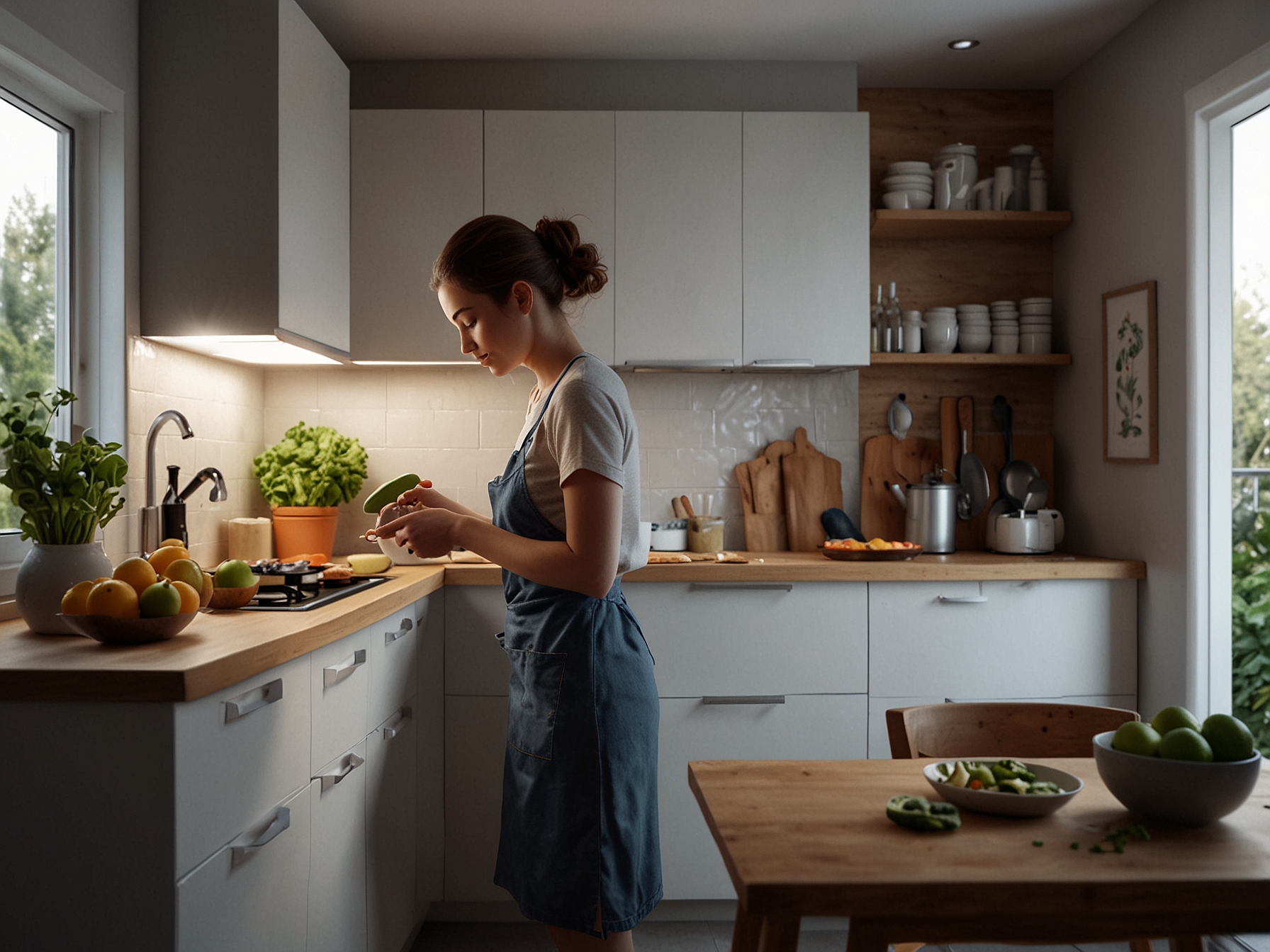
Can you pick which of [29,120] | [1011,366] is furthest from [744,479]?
[29,120]

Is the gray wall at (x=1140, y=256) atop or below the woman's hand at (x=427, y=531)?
atop

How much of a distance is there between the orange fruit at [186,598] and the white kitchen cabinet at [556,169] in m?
1.77

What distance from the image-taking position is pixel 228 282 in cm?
255

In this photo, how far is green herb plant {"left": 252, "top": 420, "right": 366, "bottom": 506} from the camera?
10.3 ft

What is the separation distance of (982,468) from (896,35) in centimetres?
153

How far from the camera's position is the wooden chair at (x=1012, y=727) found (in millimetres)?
1752

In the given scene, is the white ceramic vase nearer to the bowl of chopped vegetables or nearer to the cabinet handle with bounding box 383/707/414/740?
the cabinet handle with bounding box 383/707/414/740

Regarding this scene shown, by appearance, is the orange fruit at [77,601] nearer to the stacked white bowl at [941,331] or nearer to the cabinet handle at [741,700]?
the cabinet handle at [741,700]

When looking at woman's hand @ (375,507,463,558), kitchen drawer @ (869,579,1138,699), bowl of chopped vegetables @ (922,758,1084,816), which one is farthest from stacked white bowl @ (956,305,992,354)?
bowl of chopped vegetables @ (922,758,1084,816)

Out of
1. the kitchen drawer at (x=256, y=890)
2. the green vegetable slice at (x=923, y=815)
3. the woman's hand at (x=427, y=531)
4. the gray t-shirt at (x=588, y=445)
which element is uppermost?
the gray t-shirt at (x=588, y=445)

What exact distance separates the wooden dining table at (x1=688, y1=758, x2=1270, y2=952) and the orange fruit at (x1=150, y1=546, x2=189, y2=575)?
1.20m

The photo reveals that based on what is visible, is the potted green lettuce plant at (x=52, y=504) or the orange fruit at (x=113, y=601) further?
the potted green lettuce plant at (x=52, y=504)

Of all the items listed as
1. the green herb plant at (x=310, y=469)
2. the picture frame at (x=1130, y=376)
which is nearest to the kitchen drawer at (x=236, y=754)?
the green herb plant at (x=310, y=469)

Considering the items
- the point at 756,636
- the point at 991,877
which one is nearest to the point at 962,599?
the point at 756,636
